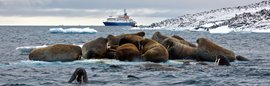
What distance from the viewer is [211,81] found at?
1084 inches

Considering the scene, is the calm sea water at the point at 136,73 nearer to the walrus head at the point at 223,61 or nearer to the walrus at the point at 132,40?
the walrus head at the point at 223,61

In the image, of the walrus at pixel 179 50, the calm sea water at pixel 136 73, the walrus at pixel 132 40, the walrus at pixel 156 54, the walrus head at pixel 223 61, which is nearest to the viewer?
the calm sea water at pixel 136 73

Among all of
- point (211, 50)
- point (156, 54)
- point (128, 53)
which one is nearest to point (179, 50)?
point (211, 50)

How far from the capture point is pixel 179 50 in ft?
128

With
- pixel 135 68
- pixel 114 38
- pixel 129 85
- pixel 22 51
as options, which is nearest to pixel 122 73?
pixel 135 68

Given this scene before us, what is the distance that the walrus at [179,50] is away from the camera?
3869 centimetres

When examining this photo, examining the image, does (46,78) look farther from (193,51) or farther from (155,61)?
(193,51)

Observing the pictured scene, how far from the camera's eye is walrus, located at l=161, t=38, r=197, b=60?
3869cm

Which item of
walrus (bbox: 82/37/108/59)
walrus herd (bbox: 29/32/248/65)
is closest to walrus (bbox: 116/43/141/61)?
walrus herd (bbox: 29/32/248/65)

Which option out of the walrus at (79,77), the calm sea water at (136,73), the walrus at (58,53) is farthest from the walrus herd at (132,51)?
the walrus at (79,77)

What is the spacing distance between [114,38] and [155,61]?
5.59m

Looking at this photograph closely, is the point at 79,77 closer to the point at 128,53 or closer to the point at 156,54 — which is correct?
the point at 128,53

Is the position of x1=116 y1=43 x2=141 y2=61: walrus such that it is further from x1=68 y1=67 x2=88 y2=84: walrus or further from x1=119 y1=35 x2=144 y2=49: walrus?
x1=68 y1=67 x2=88 y2=84: walrus

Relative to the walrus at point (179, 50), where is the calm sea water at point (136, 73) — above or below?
below
